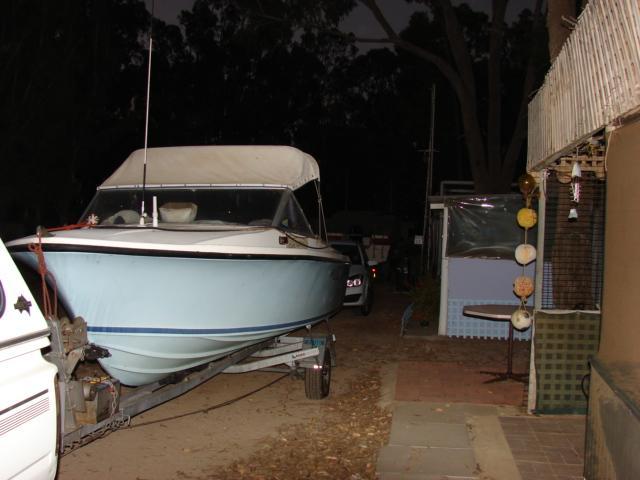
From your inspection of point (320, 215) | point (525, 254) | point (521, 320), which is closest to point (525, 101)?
point (320, 215)

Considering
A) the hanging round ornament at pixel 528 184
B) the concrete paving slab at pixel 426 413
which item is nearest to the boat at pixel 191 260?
the concrete paving slab at pixel 426 413

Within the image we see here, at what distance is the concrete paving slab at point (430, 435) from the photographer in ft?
19.2

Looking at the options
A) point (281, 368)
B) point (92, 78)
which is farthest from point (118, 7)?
point (281, 368)

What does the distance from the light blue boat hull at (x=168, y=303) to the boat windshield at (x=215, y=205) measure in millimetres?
774

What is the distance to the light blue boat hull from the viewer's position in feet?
16.1

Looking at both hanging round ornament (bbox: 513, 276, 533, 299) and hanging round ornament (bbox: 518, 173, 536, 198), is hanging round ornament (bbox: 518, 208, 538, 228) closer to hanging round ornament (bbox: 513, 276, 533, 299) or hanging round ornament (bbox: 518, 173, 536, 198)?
hanging round ornament (bbox: 518, 173, 536, 198)

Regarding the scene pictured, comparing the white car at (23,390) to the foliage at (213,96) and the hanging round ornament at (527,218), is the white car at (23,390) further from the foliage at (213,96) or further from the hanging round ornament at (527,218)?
the foliage at (213,96)

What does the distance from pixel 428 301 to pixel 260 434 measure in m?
6.53

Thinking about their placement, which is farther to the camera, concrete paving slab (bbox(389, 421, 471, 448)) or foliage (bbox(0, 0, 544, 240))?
foliage (bbox(0, 0, 544, 240))

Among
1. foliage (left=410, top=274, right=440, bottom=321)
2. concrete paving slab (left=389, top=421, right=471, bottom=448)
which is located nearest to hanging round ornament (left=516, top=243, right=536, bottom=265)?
concrete paving slab (left=389, top=421, right=471, bottom=448)

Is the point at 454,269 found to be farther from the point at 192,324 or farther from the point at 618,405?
the point at 618,405

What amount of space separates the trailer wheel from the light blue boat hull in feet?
2.91

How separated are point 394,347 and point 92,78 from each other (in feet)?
64.6

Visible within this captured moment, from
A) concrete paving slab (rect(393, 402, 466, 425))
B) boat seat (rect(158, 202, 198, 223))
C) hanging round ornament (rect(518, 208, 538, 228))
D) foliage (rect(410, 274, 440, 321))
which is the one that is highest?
hanging round ornament (rect(518, 208, 538, 228))
